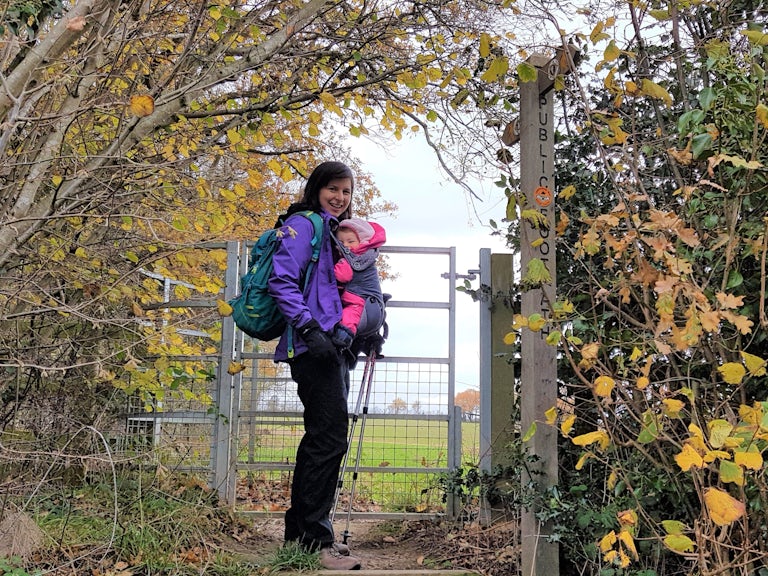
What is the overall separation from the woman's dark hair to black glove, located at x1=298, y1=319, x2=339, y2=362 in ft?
2.44

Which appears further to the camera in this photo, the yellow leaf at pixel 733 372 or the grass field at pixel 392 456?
the grass field at pixel 392 456

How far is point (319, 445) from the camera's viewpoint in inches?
136

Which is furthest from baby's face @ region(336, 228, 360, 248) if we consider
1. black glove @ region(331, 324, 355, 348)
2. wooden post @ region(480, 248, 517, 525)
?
wooden post @ region(480, 248, 517, 525)

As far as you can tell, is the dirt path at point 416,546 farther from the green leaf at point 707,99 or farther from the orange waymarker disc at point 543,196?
the green leaf at point 707,99

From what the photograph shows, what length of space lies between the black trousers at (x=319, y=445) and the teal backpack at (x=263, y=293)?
A: 257 millimetres

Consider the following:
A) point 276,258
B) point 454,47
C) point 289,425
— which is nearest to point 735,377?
point 276,258

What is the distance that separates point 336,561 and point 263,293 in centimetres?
142

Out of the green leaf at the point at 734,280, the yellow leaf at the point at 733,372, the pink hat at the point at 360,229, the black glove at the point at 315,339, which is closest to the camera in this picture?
the yellow leaf at the point at 733,372

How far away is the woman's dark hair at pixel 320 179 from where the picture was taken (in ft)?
12.0

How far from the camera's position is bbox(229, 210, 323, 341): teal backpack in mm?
3488

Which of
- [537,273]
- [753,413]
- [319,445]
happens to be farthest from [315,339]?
[753,413]

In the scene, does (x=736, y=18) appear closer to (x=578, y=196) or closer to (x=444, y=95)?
(x=578, y=196)

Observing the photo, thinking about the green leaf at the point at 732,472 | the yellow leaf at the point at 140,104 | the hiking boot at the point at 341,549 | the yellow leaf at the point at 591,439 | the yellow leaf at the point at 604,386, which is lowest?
the hiking boot at the point at 341,549

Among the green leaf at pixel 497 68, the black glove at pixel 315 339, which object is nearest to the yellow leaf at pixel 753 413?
the green leaf at pixel 497 68
